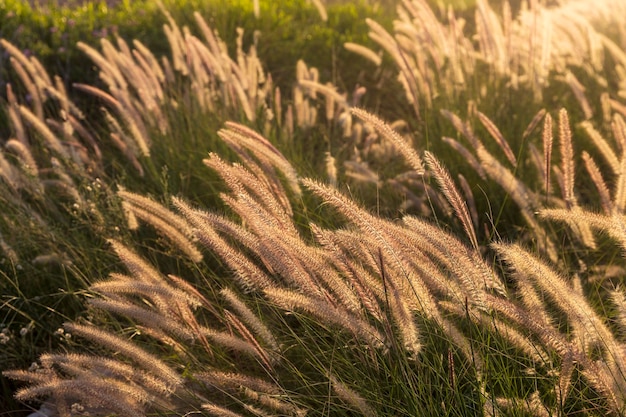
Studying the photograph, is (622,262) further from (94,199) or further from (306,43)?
(306,43)

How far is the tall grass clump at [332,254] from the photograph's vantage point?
2.39 metres

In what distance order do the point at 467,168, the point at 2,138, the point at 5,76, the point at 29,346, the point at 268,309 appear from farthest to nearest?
the point at 5,76 → the point at 2,138 → the point at 467,168 → the point at 29,346 → the point at 268,309

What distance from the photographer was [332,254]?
95.5 inches

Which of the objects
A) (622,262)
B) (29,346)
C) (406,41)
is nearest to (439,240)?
(622,262)

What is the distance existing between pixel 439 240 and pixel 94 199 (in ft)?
7.47

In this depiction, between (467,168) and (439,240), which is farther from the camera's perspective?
(467,168)

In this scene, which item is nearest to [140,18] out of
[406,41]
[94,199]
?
[406,41]

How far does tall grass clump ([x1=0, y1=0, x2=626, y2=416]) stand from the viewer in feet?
7.84

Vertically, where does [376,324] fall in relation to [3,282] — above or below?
above

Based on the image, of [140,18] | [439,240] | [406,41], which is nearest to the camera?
[439,240]

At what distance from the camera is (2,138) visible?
639cm

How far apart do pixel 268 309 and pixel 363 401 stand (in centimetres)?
110

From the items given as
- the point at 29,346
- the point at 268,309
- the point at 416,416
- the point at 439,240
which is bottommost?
the point at 29,346

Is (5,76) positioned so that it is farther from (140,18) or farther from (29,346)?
(29,346)
